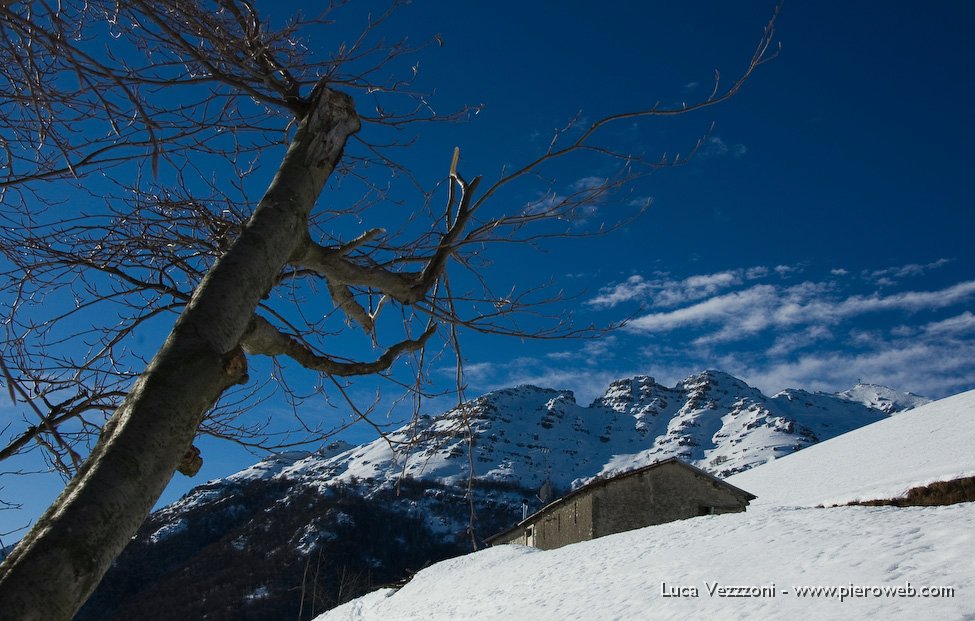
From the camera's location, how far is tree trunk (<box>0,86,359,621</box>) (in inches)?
46.9

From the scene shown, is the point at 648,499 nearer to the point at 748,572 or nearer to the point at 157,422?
the point at 748,572

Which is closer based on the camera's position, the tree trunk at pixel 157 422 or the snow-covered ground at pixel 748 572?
the tree trunk at pixel 157 422

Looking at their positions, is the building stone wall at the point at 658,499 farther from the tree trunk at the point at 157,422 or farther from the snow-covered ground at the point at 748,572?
the tree trunk at the point at 157,422

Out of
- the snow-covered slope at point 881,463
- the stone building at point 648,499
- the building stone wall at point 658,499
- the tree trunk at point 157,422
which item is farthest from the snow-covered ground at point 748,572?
the tree trunk at point 157,422

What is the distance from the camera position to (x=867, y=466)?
85.0ft

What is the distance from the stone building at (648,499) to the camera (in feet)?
67.9

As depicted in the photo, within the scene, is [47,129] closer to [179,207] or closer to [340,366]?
[179,207]

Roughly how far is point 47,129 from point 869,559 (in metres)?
6.80

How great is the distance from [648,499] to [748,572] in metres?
14.8

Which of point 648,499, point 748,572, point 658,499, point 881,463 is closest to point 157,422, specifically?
point 748,572

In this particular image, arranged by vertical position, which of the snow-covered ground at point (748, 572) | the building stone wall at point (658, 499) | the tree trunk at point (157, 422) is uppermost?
the building stone wall at point (658, 499)

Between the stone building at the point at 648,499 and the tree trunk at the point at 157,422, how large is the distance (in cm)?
1964

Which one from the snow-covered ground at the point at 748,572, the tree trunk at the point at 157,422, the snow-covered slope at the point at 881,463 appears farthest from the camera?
the snow-covered slope at the point at 881,463

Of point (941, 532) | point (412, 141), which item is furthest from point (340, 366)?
point (941, 532)
